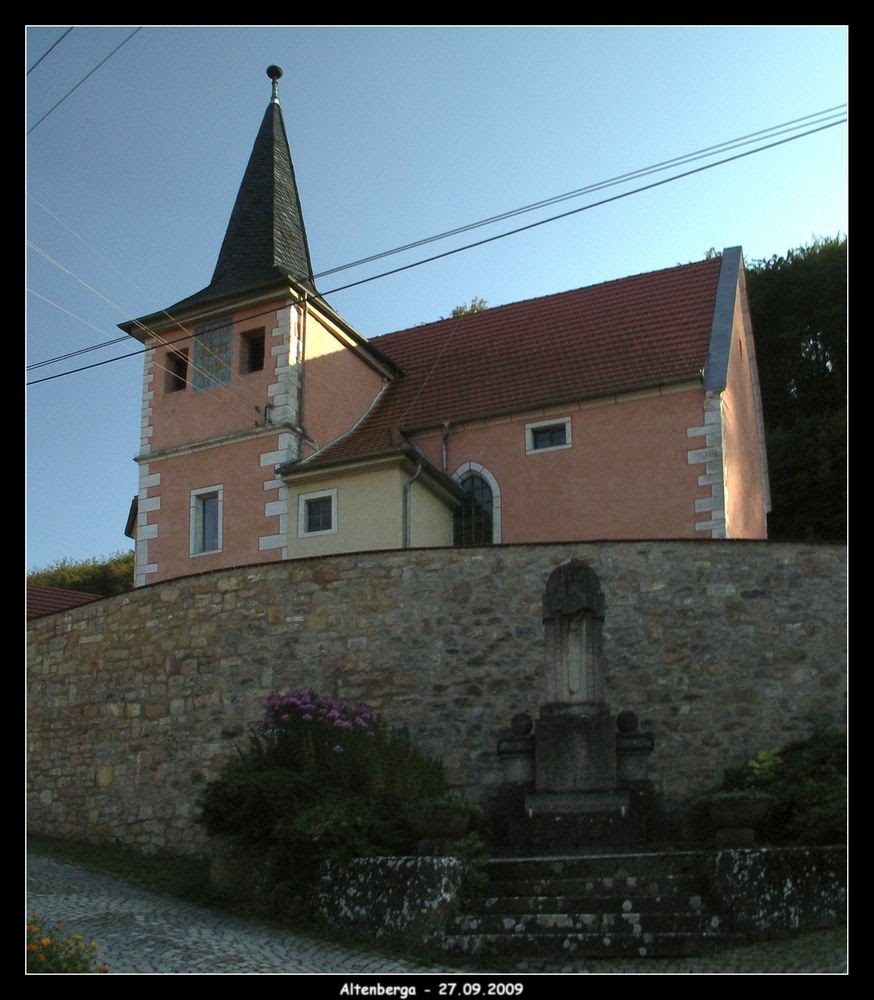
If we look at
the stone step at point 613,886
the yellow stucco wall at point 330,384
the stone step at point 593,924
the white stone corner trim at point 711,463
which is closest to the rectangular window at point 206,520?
the yellow stucco wall at point 330,384

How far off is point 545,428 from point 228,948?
15008mm

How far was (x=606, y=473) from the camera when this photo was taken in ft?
75.2

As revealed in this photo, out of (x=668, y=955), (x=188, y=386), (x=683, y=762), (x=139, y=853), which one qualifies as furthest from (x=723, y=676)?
(x=188, y=386)

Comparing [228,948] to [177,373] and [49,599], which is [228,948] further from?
[177,373]

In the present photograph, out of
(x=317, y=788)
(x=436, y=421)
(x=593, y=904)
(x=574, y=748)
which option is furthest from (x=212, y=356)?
(x=593, y=904)

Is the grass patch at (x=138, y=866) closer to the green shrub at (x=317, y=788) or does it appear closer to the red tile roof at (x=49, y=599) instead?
the green shrub at (x=317, y=788)

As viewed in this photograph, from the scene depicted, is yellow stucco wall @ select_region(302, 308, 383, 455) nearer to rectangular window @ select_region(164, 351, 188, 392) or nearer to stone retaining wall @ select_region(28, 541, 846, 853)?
rectangular window @ select_region(164, 351, 188, 392)

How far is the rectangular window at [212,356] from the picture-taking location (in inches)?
1003

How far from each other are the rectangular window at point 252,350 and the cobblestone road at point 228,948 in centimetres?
A: 1436

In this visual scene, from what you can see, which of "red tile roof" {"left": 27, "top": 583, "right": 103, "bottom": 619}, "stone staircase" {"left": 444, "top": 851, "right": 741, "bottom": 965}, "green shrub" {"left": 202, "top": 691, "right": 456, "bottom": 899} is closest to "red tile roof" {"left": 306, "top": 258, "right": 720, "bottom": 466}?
"red tile roof" {"left": 27, "top": 583, "right": 103, "bottom": 619}

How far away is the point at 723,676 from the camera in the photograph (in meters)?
14.7

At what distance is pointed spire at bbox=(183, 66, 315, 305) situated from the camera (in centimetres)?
2638

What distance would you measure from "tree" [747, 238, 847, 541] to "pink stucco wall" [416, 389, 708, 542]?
8548 mm

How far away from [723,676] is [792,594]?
1.30 metres
